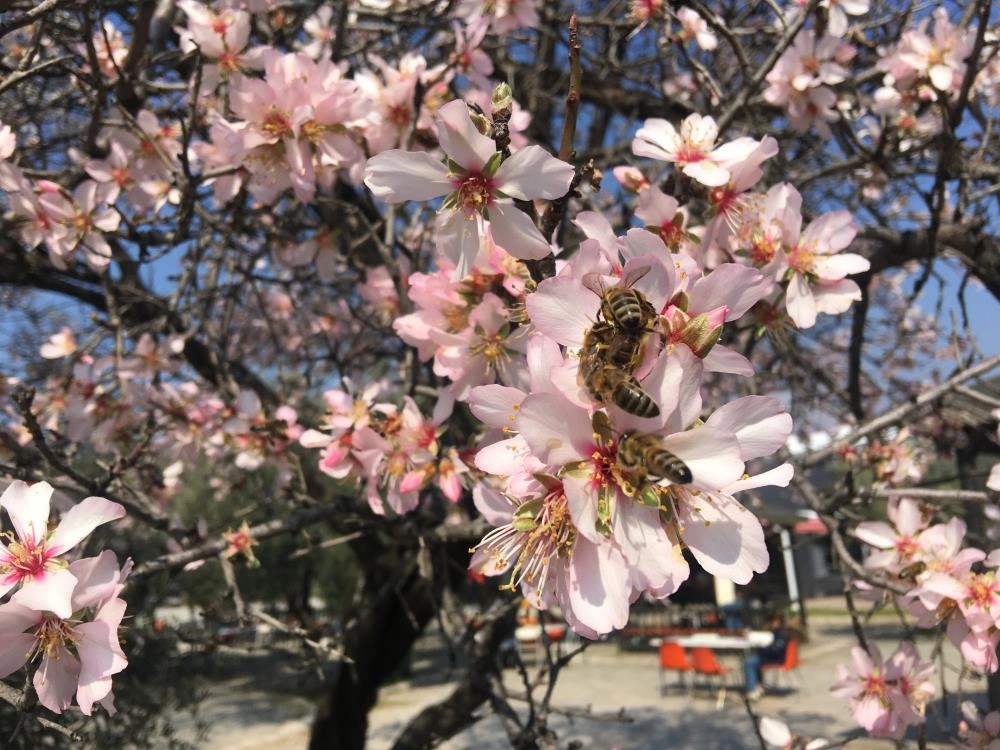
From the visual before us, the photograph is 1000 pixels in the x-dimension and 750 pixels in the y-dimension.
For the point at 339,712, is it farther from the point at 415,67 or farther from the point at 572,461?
the point at 572,461

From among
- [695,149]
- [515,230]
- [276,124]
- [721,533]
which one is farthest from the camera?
[276,124]

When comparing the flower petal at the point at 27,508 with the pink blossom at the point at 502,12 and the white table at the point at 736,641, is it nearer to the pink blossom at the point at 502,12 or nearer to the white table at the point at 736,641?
the pink blossom at the point at 502,12

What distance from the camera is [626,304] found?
81 cm

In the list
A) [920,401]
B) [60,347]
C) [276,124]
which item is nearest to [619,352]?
[276,124]

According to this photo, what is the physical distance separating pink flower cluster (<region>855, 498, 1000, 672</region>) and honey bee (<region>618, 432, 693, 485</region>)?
3.38 ft

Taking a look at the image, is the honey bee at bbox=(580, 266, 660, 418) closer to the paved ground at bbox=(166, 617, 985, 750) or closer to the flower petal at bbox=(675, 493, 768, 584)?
the flower petal at bbox=(675, 493, 768, 584)

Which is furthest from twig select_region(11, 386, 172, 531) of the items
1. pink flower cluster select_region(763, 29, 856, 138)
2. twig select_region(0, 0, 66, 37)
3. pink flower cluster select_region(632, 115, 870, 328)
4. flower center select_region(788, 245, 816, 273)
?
pink flower cluster select_region(763, 29, 856, 138)

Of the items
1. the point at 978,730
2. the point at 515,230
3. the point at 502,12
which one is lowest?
the point at 978,730

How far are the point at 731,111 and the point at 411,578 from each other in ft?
8.36

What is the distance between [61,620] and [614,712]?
700cm

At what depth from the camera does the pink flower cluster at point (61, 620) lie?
0.97 meters

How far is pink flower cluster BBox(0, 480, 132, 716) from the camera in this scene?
38.3 inches

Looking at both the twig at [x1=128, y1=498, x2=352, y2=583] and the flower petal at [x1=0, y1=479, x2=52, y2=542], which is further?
the twig at [x1=128, y1=498, x2=352, y2=583]

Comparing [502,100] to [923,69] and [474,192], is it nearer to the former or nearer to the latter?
[474,192]
